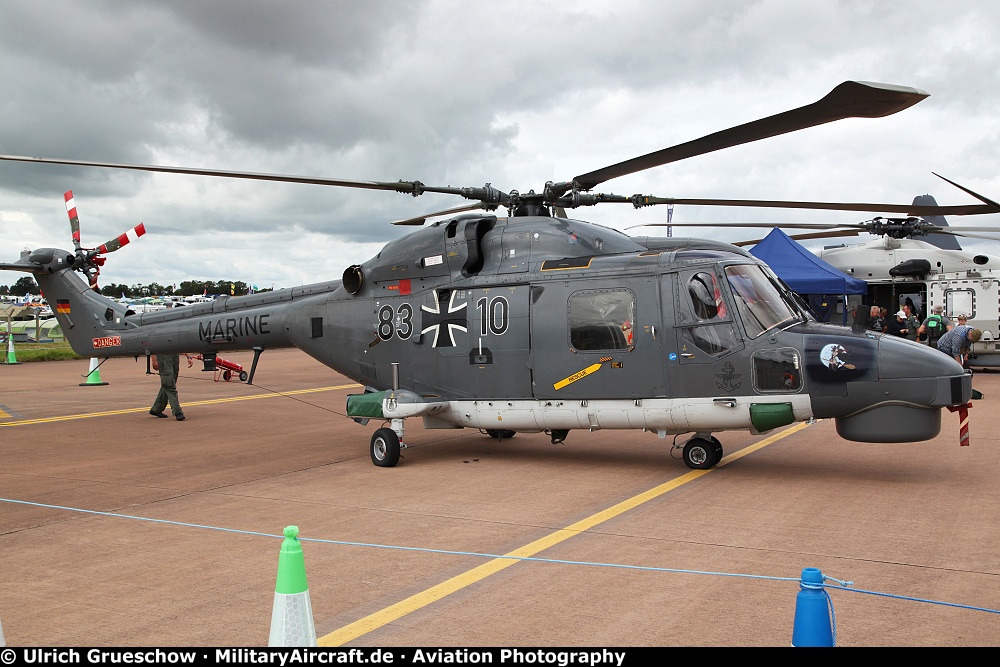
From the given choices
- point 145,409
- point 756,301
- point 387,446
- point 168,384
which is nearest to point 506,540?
point 387,446

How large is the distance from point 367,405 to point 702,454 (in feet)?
14.8

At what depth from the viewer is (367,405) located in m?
11.1

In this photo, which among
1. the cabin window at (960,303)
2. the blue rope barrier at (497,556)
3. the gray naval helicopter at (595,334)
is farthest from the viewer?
the cabin window at (960,303)

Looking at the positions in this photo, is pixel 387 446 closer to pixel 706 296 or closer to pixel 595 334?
pixel 595 334

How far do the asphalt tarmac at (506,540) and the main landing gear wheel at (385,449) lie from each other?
0.17m

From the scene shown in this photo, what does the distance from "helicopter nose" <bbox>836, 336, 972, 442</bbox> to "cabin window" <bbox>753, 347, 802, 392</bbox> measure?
59cm

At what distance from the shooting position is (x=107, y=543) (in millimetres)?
6723

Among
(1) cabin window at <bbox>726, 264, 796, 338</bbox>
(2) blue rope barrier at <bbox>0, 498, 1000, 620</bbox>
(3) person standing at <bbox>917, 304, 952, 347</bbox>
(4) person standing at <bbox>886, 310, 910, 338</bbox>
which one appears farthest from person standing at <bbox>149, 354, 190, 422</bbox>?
(4) person standing at <bbox>886, 310, 910, 338</bbox>

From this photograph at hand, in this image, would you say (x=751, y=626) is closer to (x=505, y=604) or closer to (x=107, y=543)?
(x=505, y=604)

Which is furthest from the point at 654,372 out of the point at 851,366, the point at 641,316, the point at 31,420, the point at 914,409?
the point at 31,420

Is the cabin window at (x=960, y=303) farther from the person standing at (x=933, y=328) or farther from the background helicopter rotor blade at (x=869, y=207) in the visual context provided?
the background helicopter rotor blade at (x=869, y=207)

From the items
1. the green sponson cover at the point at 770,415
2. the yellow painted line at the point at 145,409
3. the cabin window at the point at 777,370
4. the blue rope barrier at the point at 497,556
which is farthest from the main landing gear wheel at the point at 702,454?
the yellow painted line at the point at 145,409

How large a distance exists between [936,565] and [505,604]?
3.12 metres

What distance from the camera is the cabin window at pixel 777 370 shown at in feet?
28.6
